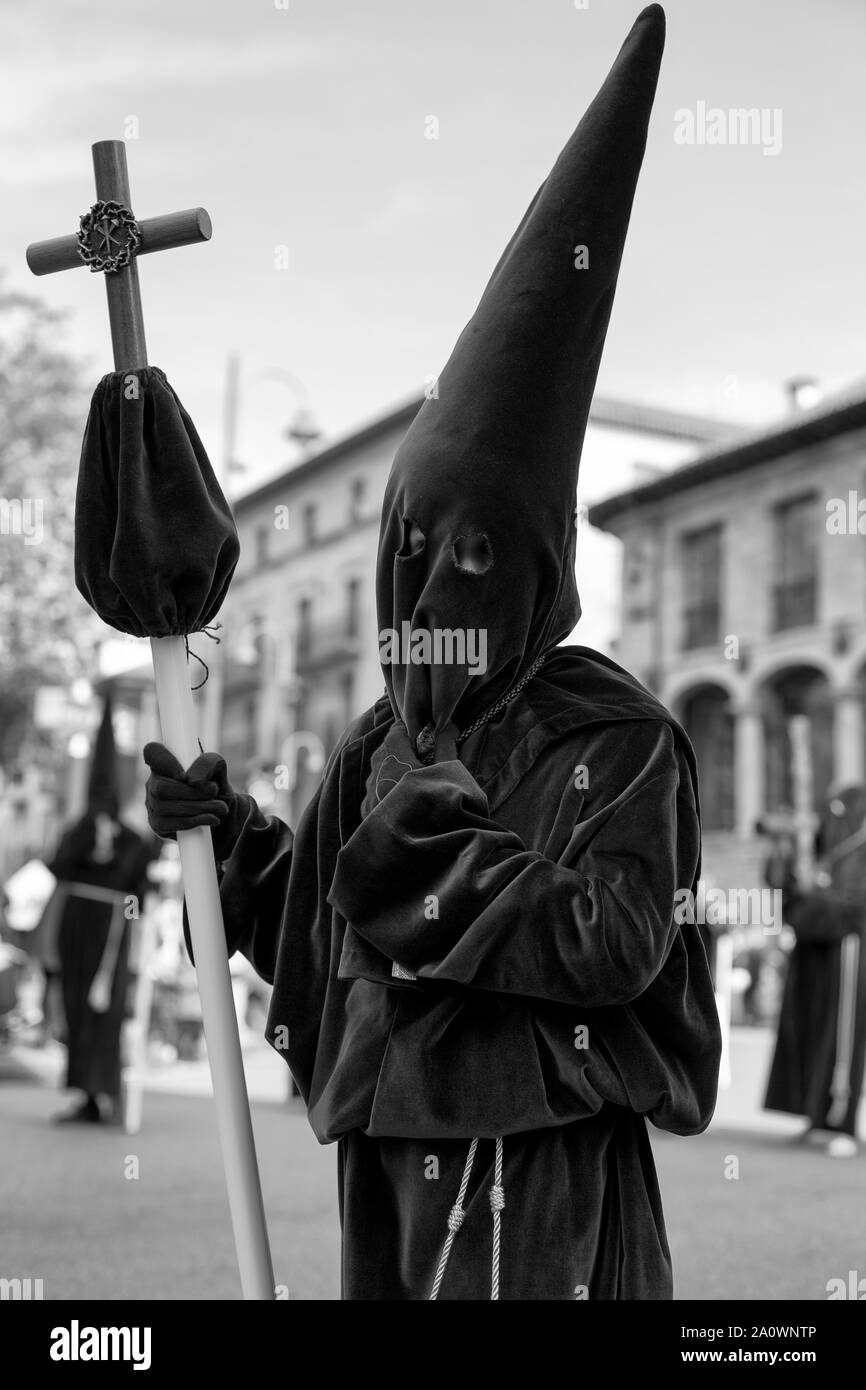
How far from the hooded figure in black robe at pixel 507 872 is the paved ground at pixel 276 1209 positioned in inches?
99.3

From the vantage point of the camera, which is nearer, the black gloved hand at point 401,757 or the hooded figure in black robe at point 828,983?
the black gloved hand at point 401,757

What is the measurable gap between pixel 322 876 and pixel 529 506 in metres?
0.66

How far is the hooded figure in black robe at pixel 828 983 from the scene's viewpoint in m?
10.1

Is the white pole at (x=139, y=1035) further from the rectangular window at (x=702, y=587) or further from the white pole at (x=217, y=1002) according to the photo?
the rectangular window at (x=702, y=587)

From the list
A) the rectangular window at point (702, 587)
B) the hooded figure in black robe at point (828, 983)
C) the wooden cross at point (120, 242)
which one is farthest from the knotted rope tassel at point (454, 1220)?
the rectangular window at point (702, 587)

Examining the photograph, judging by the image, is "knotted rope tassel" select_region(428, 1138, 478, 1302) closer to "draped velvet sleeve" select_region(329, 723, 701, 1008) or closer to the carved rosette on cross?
"draped velvet sleeve" select_region(329, 723, 701, 1008)

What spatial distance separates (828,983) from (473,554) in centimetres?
858

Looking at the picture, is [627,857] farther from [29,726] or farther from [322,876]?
[29,726]

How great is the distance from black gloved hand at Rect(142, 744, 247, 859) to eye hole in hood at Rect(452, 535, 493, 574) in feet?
1.57

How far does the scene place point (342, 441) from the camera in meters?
48.1

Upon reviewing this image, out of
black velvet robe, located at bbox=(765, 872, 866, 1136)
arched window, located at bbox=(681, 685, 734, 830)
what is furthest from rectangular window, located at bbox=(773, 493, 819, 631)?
black velvet robe, located at bbox=(765, 872, 866, 1136)

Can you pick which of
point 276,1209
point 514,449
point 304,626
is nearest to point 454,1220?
point 514,449
